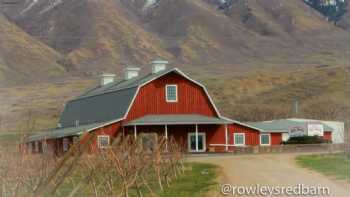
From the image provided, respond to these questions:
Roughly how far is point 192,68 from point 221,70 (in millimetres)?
8440

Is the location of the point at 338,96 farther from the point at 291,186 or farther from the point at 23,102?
the point at 291,186

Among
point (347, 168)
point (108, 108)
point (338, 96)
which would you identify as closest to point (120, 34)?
point (338, 96)

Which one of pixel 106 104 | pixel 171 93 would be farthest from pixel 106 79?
pixel 171 93

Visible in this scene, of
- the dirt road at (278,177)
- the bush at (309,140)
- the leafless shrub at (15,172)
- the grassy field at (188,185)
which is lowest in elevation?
the grassy field at (188,185)

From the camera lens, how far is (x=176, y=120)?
42.4m

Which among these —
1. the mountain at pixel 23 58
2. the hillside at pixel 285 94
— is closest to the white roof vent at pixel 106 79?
the hillside at pixel 285 94

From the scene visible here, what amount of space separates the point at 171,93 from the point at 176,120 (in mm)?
2450

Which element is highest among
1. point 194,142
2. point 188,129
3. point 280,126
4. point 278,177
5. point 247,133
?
point 280,126

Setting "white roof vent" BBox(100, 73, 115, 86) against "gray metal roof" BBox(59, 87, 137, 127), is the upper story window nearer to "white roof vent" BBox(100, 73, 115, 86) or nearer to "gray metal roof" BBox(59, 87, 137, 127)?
"gray metal roof" BBox(59, 87, 137, 127)

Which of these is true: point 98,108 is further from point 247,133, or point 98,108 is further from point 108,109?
point 247,133

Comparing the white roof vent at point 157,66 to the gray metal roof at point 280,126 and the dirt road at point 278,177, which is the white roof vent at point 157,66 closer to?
the gray metal roof at point 280,126

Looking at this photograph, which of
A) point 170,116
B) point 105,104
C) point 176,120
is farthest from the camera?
point 105,104

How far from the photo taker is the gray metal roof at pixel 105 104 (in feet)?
143

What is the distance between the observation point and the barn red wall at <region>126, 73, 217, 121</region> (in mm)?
43438
